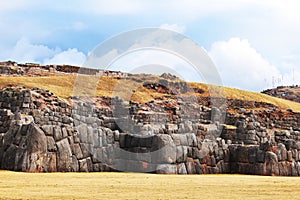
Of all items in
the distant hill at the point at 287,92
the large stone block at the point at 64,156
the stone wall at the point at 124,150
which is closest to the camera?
the stone wall at the point at 124,150

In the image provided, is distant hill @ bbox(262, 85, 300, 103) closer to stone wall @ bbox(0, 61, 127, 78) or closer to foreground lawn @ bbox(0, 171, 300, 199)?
stone wall @ bbox(0, 61, 127, 78)

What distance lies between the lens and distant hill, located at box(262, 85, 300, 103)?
122375mm

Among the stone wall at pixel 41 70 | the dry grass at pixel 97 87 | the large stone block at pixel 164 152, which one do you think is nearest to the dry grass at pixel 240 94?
the dry grass at pixel 97 87

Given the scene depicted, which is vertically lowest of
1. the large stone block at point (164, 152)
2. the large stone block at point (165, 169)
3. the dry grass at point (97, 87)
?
the large stone block at point (165, 169)

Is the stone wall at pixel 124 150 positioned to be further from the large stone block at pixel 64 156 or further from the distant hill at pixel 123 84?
the distant hill at pixel 123 84

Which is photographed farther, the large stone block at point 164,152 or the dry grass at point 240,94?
the dry grass at point 240,94

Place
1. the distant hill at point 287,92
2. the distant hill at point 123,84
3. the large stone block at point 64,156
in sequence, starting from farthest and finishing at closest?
the distant hill at point 287,92
the distant hill at point 123,84
the large stone block at point 64,156

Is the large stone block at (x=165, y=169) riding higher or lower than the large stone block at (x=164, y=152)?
lower

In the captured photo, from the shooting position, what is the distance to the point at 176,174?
76.2ft

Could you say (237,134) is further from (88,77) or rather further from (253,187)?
(88,77)

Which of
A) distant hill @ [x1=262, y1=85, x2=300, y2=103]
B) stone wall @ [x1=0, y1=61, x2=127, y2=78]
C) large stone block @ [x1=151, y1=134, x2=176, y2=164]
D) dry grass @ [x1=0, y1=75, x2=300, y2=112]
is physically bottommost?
large stone block @ [x1=151, y1=134, x2=176, y2=164]

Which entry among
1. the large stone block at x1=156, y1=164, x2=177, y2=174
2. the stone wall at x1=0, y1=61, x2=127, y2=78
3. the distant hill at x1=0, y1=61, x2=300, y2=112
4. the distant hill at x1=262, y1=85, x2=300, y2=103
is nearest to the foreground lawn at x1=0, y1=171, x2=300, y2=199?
the large stone block at x1=156, y1=164, x2=177, y2=174

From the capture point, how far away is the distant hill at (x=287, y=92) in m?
122

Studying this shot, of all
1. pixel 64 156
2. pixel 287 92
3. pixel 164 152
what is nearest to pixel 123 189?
pixel 64 156
